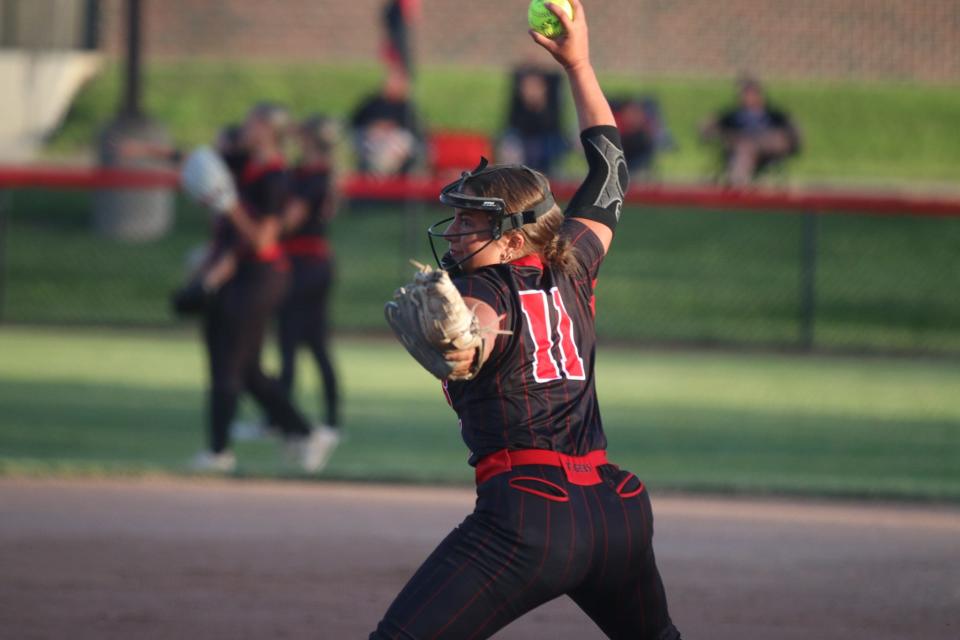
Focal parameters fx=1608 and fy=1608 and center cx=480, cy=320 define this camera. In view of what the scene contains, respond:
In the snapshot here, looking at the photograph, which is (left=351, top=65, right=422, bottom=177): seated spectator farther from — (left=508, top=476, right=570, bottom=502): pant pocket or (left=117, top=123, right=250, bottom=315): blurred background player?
(left=508, top=476, right=570, bottom=502): pant pocket

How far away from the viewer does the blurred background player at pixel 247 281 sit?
9133 millimetres

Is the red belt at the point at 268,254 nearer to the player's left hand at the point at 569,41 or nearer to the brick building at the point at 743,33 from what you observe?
the player's left hand at the point at 569,41

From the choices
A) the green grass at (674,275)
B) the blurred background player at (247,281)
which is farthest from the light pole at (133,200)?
the blurred background player at (247,281)

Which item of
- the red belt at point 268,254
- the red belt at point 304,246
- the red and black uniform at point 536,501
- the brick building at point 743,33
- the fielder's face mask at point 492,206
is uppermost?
the brick building at point 743,33

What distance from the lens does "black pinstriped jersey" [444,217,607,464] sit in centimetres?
406

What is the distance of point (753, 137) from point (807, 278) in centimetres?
495

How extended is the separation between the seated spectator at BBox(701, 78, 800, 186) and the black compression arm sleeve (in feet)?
52.7

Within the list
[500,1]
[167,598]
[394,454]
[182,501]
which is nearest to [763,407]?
[394,454]

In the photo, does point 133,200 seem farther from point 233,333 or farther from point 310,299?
point 233,333

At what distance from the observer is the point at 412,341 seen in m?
3.92

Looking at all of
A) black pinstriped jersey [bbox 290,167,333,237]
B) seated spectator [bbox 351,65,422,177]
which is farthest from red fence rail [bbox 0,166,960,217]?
black pinstriped jersey [bbox 290,167,333,237]

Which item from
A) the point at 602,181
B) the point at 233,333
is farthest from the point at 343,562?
the point at 602,181

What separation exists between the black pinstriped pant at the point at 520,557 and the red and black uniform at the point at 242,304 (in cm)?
520

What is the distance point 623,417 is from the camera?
1183cm
